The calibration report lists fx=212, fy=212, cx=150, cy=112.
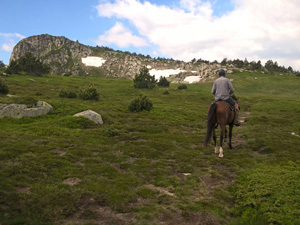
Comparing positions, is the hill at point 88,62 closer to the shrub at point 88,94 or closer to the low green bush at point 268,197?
the shrub at point 88,94

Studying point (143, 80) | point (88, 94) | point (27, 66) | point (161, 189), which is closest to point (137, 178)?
point (161, 189)

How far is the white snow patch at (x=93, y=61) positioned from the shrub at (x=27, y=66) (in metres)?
111

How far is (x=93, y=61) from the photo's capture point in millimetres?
180500

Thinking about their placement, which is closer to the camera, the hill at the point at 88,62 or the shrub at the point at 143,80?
the shrub at the point at 143,80

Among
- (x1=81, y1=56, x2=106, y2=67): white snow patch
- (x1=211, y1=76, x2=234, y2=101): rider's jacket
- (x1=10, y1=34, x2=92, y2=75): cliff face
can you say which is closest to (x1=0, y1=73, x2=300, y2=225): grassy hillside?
(x1=211, y1=76, x2=234, y2=101): rider's jacket

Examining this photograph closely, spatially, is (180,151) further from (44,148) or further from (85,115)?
(85,115)

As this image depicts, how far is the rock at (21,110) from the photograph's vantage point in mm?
17797

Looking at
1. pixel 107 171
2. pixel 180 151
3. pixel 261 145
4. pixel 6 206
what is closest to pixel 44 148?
pixel 107 171

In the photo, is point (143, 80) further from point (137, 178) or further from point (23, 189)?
point (23, 189)

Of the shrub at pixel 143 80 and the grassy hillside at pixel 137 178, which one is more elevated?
the shrub at pixel 143 80

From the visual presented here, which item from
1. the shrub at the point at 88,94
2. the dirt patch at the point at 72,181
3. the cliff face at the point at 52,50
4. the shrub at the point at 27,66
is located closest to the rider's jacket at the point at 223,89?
the dirt patch at the point at 72,181

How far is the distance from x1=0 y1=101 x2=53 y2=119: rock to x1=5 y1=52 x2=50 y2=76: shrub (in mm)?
49993

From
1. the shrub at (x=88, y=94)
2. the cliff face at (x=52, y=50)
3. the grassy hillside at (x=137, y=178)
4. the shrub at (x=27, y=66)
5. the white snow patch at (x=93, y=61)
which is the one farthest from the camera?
the white snow patch at (x=93, y=61)

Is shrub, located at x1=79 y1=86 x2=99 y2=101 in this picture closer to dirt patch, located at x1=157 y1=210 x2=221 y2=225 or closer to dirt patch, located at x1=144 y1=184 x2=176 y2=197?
dirt patch, located at x1=144 y1=184 x2=176 y2=197
